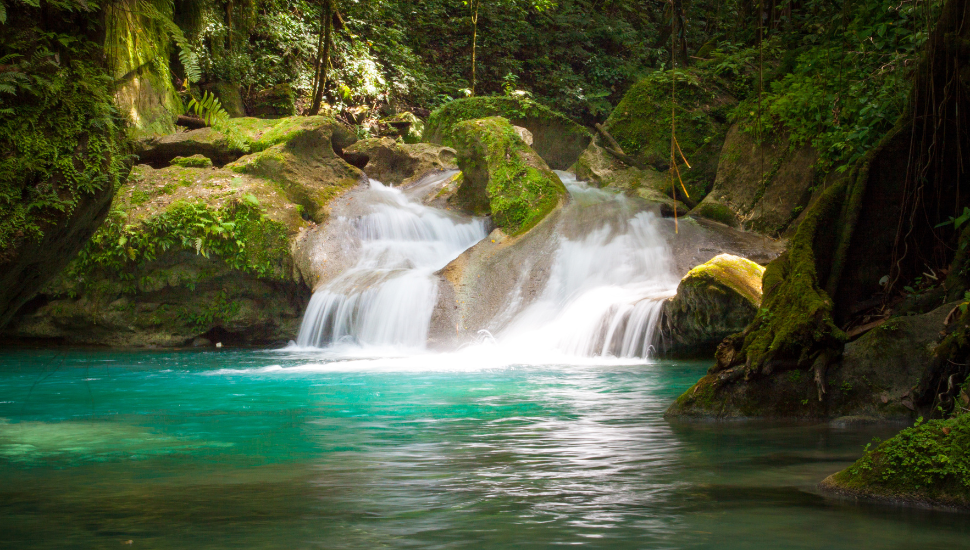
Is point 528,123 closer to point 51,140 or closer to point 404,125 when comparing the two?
point 404,125

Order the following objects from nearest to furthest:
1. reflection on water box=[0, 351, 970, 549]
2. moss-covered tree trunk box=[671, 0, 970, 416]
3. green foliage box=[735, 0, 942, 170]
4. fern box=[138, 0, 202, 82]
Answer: reflection on water box=[0, 351, 970, 549] → fern box=[138, 0, 202, 82] → moss-covered tree trunk box=[671, 0, 970, 416] → green foliage box=[735, 0, 942, 170]

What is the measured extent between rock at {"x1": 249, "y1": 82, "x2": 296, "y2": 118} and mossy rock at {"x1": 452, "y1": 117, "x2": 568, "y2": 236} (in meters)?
6.99

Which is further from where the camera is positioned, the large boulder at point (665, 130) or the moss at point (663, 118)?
the moss at point (663, 118)

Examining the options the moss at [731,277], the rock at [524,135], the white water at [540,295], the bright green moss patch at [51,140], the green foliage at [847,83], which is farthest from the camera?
the rock at [524,135]

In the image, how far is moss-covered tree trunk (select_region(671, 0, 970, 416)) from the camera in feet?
20.2

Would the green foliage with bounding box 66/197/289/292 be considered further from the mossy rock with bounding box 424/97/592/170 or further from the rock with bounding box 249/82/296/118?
the rock with bounding box 249/82/296/118

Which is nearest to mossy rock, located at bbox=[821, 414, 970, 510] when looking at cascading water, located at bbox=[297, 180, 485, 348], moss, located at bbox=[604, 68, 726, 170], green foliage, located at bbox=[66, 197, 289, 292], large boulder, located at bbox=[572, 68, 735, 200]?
cascading water, located at bbox=[297, 180, 485, 348]

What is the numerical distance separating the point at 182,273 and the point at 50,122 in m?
10.3

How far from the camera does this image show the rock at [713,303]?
1027 centimetres

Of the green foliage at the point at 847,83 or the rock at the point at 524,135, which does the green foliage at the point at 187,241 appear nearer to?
the rock at the point at 524,135

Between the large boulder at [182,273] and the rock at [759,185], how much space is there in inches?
325

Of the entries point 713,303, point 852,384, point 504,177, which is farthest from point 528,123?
point 852,384

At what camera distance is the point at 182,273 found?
14.4 metres

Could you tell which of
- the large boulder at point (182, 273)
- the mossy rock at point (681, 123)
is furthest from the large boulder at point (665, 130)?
the large boulder at point (182, 273)
